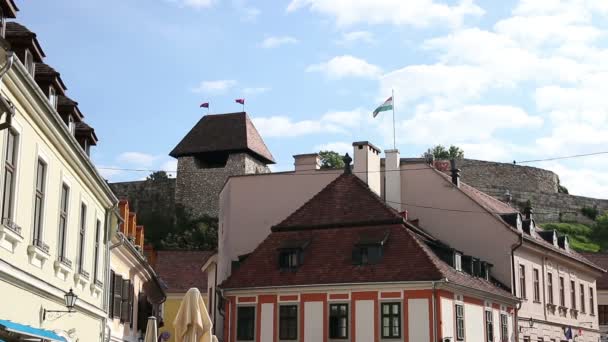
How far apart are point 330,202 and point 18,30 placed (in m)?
19.4

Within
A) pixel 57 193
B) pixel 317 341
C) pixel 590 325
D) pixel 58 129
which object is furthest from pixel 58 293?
pixel 590 325

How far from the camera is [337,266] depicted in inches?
1178

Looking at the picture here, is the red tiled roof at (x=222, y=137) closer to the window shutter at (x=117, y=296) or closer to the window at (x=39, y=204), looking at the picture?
the window shutter at (x=117, y=296)

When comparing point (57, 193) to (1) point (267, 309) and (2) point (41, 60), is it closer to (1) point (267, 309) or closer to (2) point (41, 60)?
(2) point (41, 60)

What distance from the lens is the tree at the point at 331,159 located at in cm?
9044

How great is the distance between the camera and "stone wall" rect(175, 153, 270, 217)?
75.9 m

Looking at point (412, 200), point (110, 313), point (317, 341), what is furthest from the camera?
point (412, 200)

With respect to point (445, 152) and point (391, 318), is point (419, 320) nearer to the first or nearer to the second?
point (391, 318)

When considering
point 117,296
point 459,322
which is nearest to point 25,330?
point 117,296

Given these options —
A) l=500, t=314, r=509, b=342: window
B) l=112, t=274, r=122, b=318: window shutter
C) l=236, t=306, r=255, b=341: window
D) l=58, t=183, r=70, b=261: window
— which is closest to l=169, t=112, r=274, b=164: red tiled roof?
l=500, t=314, r=509, b=342: window

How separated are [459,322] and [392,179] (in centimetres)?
850

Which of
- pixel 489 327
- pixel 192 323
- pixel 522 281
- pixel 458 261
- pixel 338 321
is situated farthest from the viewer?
pixel 522 281

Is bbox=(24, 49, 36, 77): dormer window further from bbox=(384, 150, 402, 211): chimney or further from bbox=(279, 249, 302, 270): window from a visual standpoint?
bbox=(384, 150, 402, 211): chimney

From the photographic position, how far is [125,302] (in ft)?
83.1
